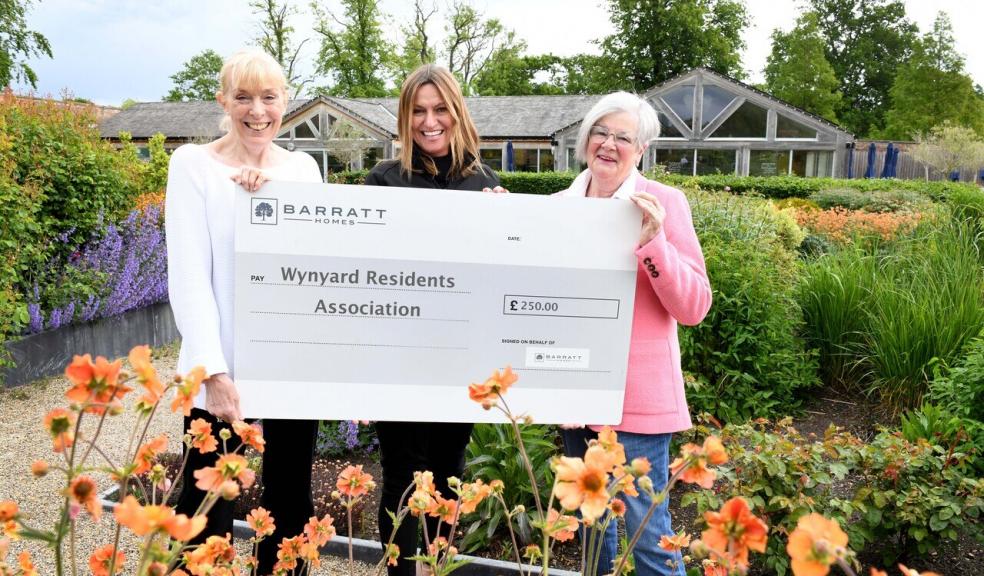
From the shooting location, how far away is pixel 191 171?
7.22 feet

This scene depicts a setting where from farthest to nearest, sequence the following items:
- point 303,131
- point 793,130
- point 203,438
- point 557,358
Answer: point 303,131
point 793,130
point 557,358
point 203,438

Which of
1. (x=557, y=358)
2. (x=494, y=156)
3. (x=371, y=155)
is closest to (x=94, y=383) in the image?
(x=557, y=358)

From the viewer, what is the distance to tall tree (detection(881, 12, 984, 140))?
45.7 meters

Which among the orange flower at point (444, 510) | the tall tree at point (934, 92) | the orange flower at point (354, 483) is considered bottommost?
the orange flower at point (354, 483)

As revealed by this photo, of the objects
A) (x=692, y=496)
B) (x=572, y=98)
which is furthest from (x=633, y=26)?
(x=692, y=496)

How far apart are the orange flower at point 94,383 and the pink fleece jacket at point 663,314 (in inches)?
59.9

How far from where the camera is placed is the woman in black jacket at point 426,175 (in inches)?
100

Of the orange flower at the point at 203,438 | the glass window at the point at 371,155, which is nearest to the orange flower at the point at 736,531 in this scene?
the orange flower at the point at 203,438

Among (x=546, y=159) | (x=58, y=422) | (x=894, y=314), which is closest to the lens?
(x=58, y=422)

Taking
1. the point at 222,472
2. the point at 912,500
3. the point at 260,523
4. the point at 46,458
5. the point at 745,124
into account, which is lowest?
the point at 46,458

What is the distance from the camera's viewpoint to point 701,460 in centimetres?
103

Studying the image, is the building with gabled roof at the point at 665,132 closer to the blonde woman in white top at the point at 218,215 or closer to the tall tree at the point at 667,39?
the tall tree at the point at 667,39

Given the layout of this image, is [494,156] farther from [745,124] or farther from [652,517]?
[652,517]

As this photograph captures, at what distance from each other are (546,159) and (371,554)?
32182 mm
